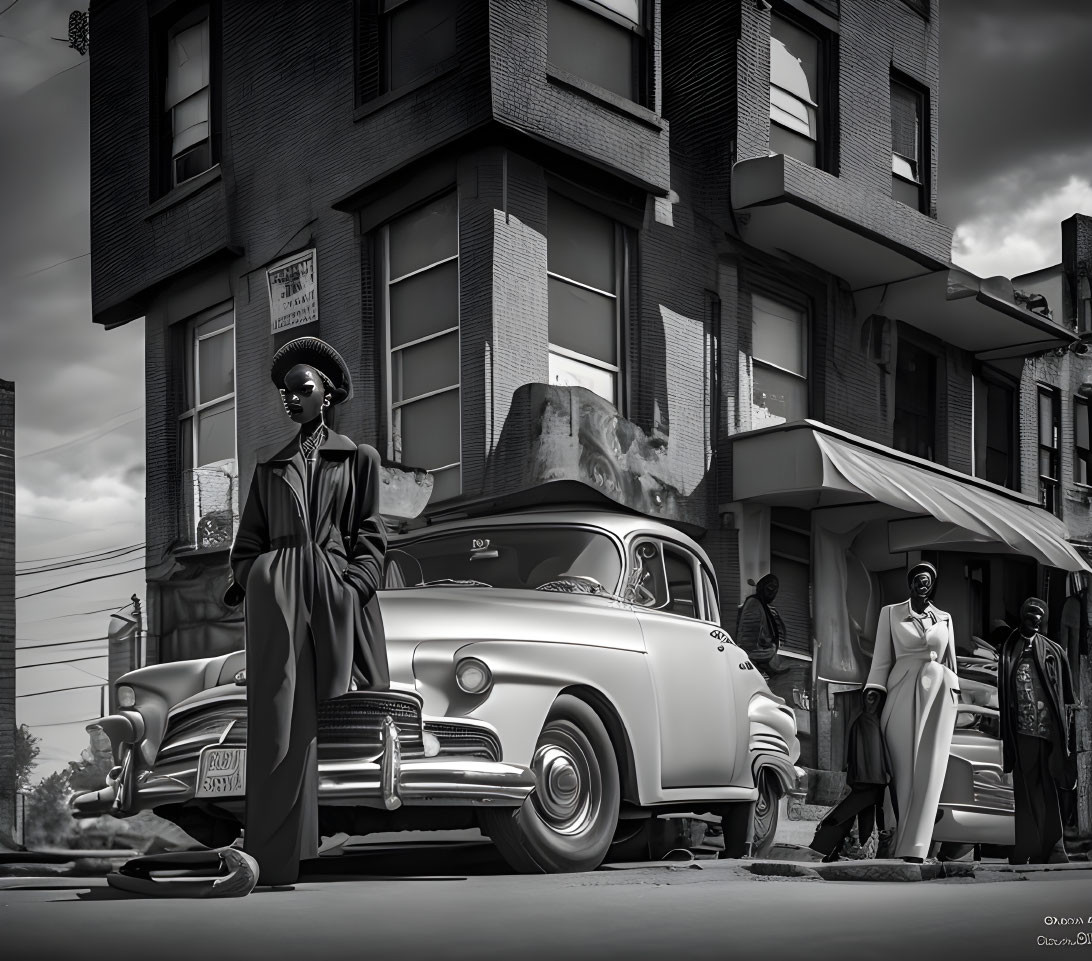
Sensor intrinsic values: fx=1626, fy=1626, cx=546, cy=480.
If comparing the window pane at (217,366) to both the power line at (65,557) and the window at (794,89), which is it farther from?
the window at (794,89)

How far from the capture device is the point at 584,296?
31.7 ft

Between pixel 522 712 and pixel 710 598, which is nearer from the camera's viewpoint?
pixel 522 712

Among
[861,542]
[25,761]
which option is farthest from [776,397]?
[25,761]

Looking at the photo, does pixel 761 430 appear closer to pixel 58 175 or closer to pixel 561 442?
pixel 561 442

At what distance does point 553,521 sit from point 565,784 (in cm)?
159

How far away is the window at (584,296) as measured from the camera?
9430mm

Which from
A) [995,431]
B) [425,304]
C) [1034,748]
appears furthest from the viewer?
[995,431]

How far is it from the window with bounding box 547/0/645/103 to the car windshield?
3017mm

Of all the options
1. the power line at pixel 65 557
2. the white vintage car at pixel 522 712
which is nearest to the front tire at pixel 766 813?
the white vintage car at pixel 522 712

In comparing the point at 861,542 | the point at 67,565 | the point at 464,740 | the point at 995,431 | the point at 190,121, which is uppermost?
the point at 190,121

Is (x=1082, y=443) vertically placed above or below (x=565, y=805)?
above

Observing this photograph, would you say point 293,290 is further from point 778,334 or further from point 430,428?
point 778,334

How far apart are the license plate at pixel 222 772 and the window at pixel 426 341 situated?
246cm

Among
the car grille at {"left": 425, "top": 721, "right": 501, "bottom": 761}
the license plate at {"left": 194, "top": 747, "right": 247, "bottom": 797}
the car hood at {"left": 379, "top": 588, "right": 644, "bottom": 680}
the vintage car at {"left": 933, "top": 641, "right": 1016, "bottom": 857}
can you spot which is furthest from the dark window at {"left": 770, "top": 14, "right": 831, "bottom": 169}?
the license plate at {"left": 194, "top": 747, "right": 247, "bottom": 797}
